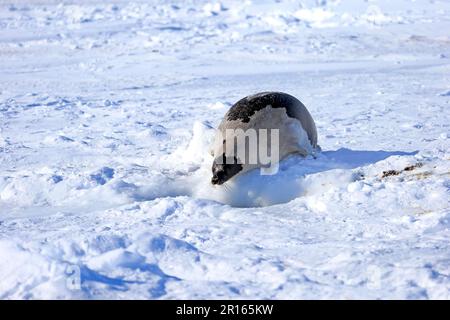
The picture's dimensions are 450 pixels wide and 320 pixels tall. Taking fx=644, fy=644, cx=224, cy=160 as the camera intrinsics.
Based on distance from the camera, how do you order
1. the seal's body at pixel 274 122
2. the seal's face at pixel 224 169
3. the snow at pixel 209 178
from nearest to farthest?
the snow at pixel 209 178 → the seal's face at pixel 224 169 → the seal's body at pixel 274 122

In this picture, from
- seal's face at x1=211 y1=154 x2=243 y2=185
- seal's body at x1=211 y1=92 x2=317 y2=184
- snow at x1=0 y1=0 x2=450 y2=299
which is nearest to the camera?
snow at x1=0 y1=0 x2=450 y2=299

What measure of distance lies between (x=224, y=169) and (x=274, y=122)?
534 mm

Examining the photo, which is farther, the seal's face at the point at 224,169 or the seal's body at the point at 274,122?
the seal's body at the point at 274,122

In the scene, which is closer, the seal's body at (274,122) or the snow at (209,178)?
the snow at (209,178)

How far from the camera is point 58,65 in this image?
9.74 metres

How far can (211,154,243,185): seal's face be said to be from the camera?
3592 mm

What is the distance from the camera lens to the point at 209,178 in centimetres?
380

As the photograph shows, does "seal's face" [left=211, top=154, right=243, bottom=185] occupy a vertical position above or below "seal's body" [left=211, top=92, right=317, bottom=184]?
below

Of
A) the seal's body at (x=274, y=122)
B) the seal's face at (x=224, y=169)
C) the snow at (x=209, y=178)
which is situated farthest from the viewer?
the seal's body at (x=274, y=122)

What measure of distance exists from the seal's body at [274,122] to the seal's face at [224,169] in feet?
0.24

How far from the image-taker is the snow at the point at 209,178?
237 centimetres

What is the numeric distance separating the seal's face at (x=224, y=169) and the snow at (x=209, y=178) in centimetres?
7

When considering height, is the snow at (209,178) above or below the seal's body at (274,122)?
below

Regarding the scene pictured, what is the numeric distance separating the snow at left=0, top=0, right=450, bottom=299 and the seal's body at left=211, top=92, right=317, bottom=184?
128mm
